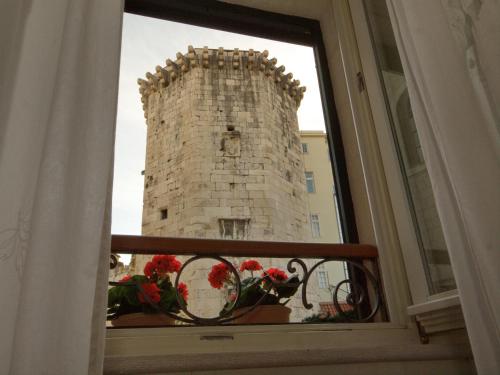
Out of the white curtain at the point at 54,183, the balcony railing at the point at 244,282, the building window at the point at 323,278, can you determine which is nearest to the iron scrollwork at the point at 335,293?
the balcony railing at the point at 244,282

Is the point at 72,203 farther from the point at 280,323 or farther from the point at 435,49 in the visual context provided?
the point at 435,49

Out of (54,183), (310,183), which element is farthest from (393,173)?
(310,183)

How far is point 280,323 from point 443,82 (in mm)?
929

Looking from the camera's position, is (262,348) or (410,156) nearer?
(262,348)

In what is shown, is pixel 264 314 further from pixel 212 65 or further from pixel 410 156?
pixel 212 65

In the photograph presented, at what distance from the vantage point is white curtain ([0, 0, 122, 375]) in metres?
0.75

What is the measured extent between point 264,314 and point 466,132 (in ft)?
Answer: 2.95

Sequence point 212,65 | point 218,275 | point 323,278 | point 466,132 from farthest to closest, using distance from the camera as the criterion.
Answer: point 323,278 < point 212,65 < point 218,275 < point 466,132

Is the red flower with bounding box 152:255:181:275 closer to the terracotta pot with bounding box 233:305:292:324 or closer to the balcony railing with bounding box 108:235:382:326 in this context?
the balcony railing with bounding box 108:235:382:326

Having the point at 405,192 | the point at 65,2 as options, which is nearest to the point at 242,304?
the point at 405,192

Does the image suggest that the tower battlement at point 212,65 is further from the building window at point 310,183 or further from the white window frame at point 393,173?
the white window frame at point 393,173

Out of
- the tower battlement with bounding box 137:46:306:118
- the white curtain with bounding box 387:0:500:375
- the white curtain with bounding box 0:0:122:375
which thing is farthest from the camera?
the tower battlement with bounding box 137:46:306:118

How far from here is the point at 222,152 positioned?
9.67 meters

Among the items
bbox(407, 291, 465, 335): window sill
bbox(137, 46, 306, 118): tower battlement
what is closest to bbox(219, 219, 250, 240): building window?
bbox(137, 46, 306, 118): tower battlement
